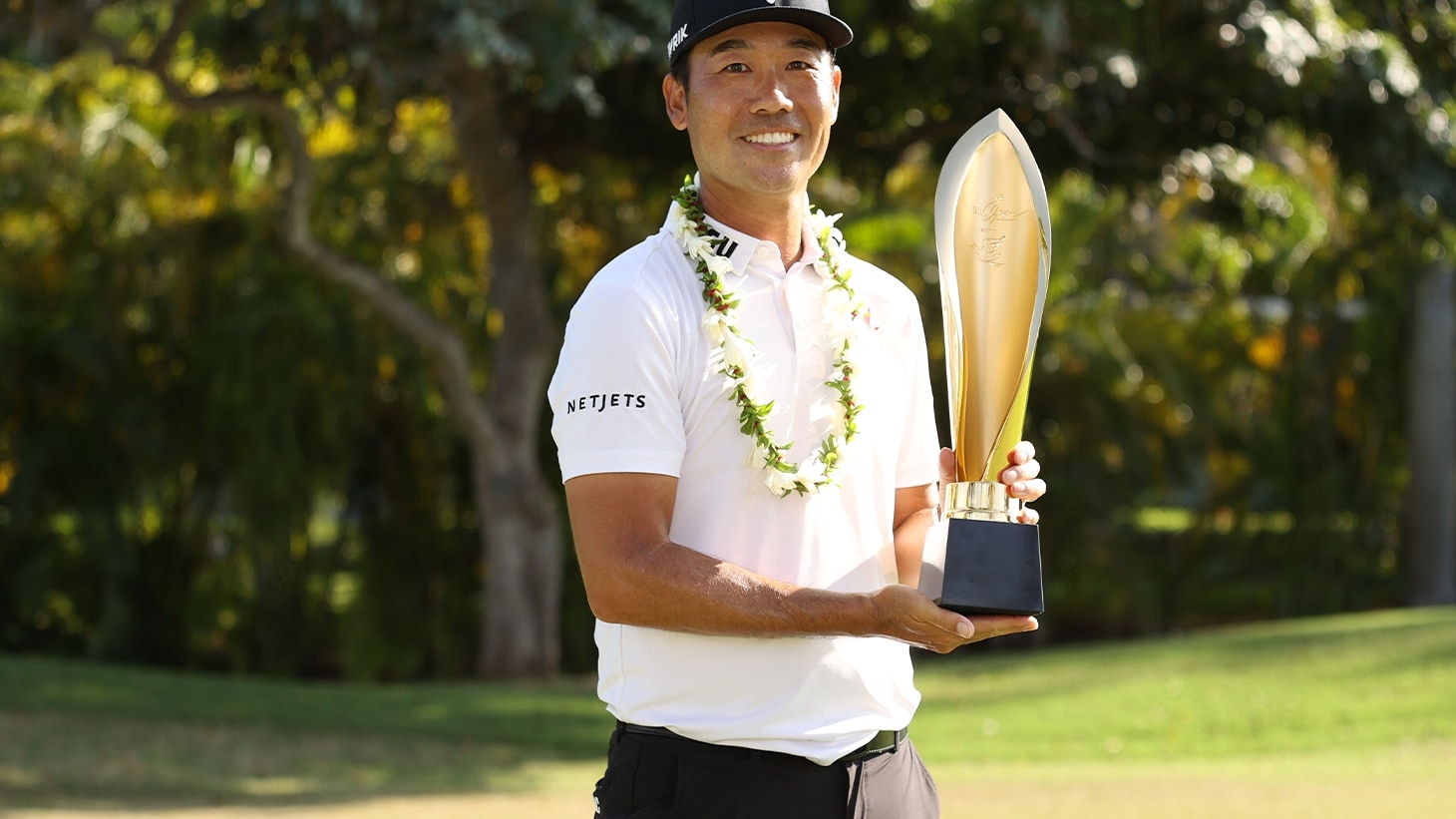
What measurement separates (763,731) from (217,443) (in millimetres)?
11928

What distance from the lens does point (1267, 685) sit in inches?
411

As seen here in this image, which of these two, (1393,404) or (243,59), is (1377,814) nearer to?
(243,59)

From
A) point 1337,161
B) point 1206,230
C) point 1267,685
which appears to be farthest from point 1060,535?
point 1337,161

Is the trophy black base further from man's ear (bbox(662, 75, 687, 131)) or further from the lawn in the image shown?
the lawn

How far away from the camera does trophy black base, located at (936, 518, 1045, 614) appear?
6.40ft

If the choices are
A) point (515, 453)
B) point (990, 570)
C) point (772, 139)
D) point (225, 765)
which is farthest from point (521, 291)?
point (990, 570)

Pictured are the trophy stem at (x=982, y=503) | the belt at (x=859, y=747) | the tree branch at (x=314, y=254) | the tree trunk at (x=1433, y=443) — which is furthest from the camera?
the tree trunk at (x=1433, y=443)

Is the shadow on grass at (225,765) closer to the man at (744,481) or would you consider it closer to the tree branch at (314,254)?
the tree branch at (314,254)

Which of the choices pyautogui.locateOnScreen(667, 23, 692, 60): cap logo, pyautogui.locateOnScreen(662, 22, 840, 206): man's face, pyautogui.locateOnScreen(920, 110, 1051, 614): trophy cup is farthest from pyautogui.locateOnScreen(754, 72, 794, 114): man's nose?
pyautogui.locateOnScreen(920, 110, 1051, 614): trophy cup

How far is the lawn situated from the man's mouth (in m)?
5.12

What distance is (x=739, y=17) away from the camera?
217 cm

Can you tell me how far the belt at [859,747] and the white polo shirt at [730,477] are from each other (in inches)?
0.5

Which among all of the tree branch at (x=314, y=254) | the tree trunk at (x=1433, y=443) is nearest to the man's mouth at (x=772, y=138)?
the tree branch at (x=314, y=254)

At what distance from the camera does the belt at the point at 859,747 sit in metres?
2.17
